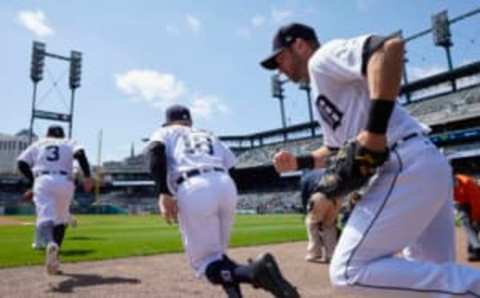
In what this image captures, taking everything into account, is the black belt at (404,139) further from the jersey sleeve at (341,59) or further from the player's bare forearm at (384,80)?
the jersey sleeve at (341,59)

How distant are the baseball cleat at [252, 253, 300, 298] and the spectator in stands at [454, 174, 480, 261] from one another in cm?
390

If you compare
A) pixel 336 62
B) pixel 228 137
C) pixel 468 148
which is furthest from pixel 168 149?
pixel 228 137

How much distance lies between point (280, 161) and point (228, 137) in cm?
7506

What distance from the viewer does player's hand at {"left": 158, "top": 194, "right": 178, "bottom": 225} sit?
4.11 meters

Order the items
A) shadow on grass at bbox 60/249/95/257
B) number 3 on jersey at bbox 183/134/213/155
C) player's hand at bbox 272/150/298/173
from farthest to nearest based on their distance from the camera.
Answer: shadow on grass at bbox 60/249/95/257 → number 3 on jersey at bbox 183/134/213/155 → player's hand at bbox 272/150/298/173

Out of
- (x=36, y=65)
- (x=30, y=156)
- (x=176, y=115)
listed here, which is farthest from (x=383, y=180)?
(x=36, y=65)

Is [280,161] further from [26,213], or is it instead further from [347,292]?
[26,213]

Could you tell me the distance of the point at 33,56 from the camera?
55.0 m

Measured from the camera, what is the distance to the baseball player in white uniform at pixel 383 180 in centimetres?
221

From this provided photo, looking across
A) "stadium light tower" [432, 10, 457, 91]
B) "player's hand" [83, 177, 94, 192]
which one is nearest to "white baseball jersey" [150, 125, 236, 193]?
"player's hand" [83, 177, 94, 192]

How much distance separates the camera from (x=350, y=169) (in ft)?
7.59

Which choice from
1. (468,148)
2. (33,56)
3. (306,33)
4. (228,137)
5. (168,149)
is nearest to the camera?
(306,33)

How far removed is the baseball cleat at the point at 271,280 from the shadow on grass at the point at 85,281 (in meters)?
2.44

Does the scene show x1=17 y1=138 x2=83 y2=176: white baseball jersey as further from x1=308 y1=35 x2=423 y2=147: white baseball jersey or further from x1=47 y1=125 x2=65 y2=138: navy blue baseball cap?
x1=308 y1=35 x2=423 y2=147: white baseball jersey
